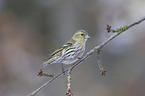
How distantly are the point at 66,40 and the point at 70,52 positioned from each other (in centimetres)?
370

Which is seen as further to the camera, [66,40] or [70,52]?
[66,40]

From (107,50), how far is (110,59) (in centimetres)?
21

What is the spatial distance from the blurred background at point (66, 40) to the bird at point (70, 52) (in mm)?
2564

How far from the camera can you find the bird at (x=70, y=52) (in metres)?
1.53

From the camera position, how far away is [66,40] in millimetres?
5348

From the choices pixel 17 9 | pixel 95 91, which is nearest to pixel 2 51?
pixel 17 9

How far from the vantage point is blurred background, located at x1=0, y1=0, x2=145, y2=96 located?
4.88m

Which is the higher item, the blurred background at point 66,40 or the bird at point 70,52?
the blurred background at point 66,40

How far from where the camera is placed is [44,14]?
6.33 meters

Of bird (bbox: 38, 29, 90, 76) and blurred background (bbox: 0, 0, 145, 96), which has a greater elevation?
blurred background (bbox: 0, 0, 145, 96)

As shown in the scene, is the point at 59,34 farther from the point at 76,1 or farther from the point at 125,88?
the point at 125,88

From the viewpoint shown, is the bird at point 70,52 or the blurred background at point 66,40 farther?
the blurred background at point 66,40

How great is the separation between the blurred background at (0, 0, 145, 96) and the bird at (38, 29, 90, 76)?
2.56 metres

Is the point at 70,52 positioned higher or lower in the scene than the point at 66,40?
lower
